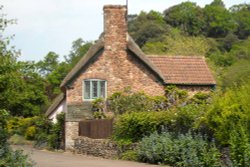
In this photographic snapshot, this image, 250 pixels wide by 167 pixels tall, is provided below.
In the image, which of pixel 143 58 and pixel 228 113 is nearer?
pixel 228 113

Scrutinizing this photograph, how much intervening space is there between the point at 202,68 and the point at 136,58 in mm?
5164

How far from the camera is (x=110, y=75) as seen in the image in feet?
118

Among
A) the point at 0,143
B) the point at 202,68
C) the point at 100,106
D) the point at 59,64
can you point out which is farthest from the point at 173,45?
the point at 0,143

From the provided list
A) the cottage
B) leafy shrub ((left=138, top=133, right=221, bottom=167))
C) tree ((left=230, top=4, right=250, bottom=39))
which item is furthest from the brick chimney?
tree ((left=230, top=4, right=250, bottom=39))

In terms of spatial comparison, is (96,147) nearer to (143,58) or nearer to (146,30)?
(143,58)

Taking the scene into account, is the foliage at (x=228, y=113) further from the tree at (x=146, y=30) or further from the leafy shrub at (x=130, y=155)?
the tree at (x=146, y=30)

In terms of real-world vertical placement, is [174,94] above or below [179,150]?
above

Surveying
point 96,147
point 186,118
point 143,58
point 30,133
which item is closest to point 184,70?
point 143,58

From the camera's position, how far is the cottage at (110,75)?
35.7 m

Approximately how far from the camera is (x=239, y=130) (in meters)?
19.1

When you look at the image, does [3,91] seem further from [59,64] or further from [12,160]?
[59,64]

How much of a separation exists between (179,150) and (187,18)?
92725 millimetres

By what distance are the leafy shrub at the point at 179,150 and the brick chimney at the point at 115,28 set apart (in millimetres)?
12019

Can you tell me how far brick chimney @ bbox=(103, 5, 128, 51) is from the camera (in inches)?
1421
